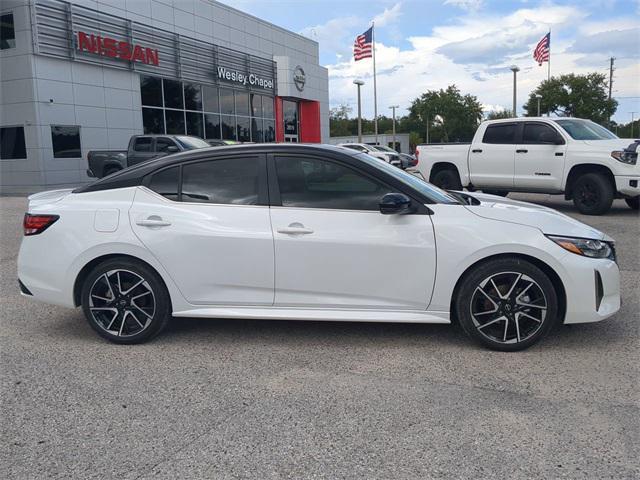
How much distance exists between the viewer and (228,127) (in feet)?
99.3

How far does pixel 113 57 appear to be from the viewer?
75.3 feet

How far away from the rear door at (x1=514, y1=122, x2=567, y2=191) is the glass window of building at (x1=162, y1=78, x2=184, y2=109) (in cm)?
1915

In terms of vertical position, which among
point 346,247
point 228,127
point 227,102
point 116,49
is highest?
point 116,49

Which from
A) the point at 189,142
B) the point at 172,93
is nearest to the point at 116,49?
the point at 172,93

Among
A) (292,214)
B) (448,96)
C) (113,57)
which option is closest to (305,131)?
(113,57)

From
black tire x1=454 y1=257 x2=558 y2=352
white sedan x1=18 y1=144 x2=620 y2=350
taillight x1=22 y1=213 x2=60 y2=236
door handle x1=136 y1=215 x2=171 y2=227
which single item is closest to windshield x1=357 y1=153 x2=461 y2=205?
white sedan x1=18 y1=144 x2=620 y2=350

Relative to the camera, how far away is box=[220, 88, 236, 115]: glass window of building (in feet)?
97.5

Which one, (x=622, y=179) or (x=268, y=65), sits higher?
(x=268, y=65)

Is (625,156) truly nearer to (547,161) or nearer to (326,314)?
(547,161)

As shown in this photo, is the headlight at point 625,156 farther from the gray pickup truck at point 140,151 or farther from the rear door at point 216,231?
the gray pickup truck at point 140,151

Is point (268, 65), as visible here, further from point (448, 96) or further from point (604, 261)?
point (448, 96)

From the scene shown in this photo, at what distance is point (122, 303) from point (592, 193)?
9529mm

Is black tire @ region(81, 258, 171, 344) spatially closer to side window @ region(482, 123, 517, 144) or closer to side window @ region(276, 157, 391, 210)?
side window @ region(276, 157, 391, 210)

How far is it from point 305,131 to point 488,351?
3612 centimetres
